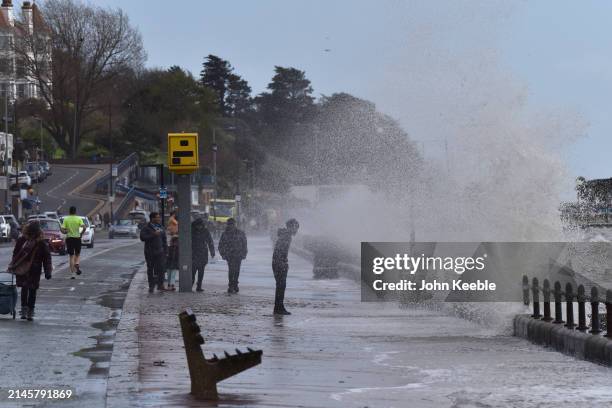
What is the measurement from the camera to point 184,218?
2683cm

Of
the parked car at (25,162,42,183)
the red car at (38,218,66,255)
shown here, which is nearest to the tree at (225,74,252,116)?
the parked car at (25,162,42,183)

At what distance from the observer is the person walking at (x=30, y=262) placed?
19.6 meters

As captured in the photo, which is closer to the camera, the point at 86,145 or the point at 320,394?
the point at 320,394

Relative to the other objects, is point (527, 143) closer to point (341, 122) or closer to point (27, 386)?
point (27, 386)

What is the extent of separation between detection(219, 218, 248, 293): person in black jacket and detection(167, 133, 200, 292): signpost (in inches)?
32.4

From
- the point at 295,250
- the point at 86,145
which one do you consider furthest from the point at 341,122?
the point at 86,145

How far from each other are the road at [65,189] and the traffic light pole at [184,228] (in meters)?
73.7

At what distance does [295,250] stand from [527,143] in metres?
24.6

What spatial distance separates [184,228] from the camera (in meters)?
26.9

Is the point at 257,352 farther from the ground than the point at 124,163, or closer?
closer

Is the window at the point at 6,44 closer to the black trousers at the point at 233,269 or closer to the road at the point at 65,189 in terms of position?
the road at the point at 65,189

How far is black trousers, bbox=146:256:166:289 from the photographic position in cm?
2648

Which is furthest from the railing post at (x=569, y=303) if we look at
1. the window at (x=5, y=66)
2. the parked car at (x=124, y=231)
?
the window at (x=5, y=66)

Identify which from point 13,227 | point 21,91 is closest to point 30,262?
point 13,227
